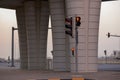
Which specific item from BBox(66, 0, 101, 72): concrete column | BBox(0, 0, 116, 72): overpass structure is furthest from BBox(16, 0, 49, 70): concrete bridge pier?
BBox(66, 0, 101, 72): concrete column

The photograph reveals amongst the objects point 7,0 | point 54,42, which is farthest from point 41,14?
point 54,42

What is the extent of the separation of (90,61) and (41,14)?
2213 centimetres

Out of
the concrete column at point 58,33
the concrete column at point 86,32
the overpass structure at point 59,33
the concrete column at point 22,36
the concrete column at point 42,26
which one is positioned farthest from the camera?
the concrete column at point 22,36

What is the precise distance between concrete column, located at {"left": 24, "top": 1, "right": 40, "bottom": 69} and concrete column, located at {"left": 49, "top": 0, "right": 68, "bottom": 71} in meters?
11.1

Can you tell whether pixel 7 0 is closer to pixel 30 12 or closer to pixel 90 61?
pixel 30 12

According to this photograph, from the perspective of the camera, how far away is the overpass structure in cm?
4853

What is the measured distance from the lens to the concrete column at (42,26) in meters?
69.4

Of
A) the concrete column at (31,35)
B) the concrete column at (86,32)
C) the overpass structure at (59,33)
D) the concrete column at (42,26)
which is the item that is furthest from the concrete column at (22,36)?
the concrete column at (86,32)

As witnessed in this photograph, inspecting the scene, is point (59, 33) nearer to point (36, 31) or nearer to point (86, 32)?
point (86, 32)

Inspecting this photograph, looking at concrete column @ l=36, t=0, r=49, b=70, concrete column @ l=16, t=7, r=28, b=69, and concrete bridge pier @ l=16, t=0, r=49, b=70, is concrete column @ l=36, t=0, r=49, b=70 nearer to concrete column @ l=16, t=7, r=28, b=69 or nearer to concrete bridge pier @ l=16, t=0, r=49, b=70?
concrete bridge pier @ l=16, t=0, r=49, b=70

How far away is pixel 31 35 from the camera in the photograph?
6994 centimetres

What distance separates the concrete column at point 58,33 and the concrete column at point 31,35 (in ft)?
36.4

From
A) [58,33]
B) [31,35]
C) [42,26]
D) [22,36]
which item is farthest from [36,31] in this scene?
[58,33]

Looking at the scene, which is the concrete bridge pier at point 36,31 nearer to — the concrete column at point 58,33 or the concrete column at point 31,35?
the concrete column at point 31,35
